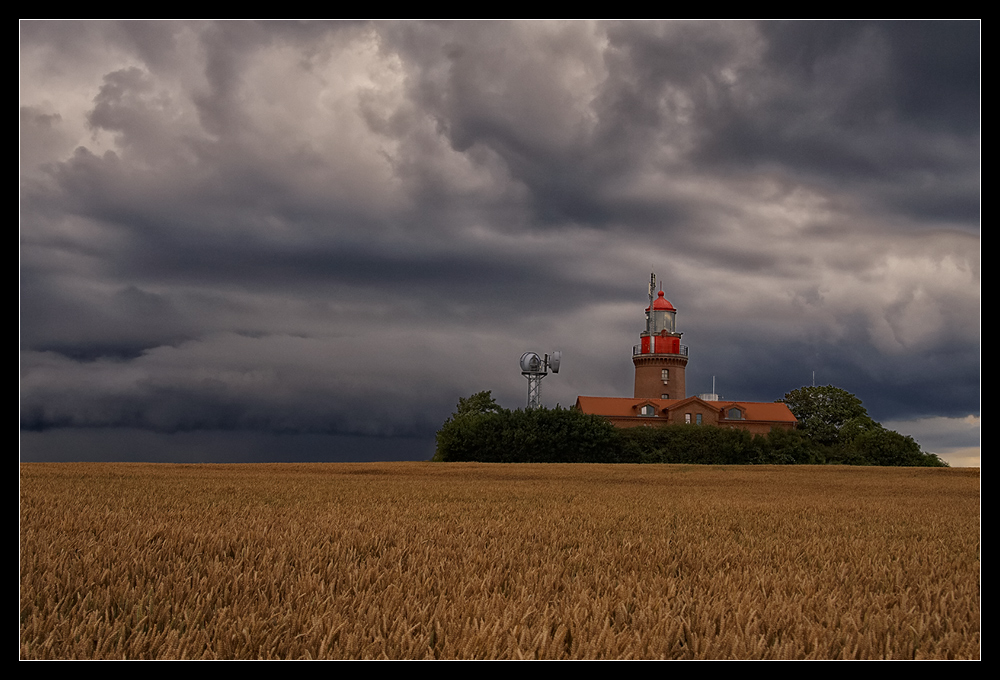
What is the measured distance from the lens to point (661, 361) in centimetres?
8519

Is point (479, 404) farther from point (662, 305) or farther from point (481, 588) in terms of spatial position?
point (481, 588)

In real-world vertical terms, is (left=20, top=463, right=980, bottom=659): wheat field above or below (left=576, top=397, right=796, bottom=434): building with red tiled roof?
below

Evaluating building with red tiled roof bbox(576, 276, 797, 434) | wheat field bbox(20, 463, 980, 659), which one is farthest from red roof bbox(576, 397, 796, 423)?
wheat field bbox(20, 463, 980, 659)

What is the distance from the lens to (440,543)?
7.77 metres

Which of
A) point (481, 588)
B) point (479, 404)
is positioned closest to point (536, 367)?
point (479, 404)

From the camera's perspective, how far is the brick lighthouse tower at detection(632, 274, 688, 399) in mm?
84812

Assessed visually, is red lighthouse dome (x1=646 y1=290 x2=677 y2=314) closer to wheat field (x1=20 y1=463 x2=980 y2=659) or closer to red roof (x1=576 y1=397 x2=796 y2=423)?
red roof (x1=576 y1=397 x2=796 y2=423)

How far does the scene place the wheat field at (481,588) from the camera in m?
3.72

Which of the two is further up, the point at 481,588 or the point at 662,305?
the point at 662,305

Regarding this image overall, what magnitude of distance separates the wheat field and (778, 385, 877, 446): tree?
78107 mm

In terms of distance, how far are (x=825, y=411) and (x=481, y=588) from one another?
90363mm

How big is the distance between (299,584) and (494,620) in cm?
184
